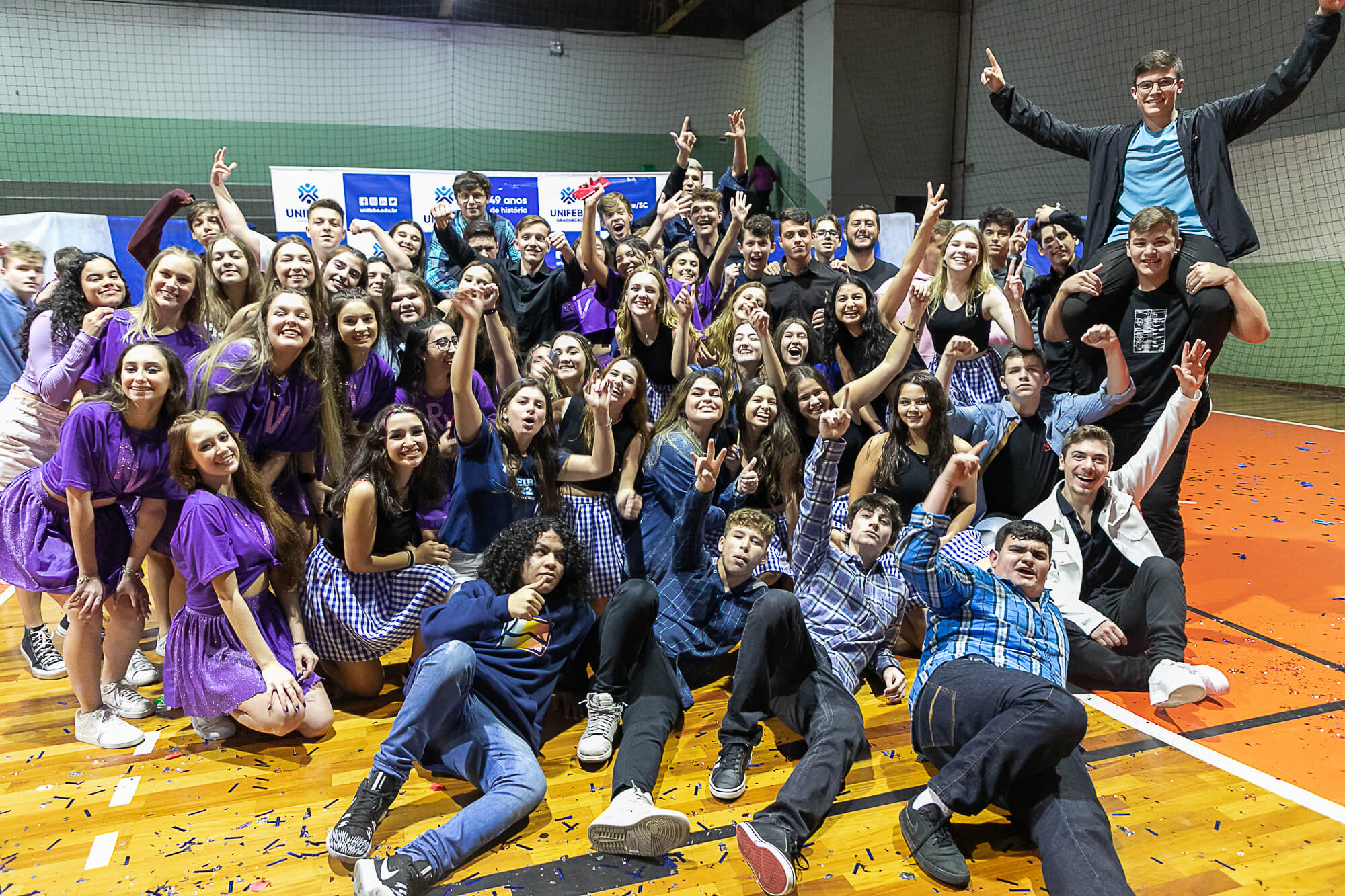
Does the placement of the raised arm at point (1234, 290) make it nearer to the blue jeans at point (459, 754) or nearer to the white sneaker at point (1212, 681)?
the white sneaker at point (1212, 681)

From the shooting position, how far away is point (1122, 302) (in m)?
3.71

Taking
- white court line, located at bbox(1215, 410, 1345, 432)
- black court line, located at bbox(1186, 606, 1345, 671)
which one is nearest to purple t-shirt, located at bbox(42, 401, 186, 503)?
black court line, located at bbox(1186, 606, 1345, 671)

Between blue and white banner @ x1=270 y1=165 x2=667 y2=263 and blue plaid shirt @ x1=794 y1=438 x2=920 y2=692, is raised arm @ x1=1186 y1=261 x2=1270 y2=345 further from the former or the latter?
blue and white banner @ x1=270 y1=165 x2=667 y2=263

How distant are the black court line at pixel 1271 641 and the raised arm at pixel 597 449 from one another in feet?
9.18

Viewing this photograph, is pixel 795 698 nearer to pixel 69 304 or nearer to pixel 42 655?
pixel 42 655

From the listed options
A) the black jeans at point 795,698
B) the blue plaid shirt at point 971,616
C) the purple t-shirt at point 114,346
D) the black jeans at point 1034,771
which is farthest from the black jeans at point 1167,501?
the purple t-shirt at point 114,346

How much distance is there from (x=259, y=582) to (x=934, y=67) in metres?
11.9

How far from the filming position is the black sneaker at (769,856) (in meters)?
2.09

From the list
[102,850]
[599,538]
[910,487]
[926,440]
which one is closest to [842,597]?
[910,487]

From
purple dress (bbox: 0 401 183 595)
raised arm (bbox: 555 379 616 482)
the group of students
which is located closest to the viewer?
the group of students

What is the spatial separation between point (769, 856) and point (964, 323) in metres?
2.98

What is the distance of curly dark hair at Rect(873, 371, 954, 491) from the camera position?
3520 mm

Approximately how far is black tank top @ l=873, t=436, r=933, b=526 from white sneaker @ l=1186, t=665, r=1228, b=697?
3.67 ft

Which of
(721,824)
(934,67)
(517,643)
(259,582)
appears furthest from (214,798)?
(934,67)
